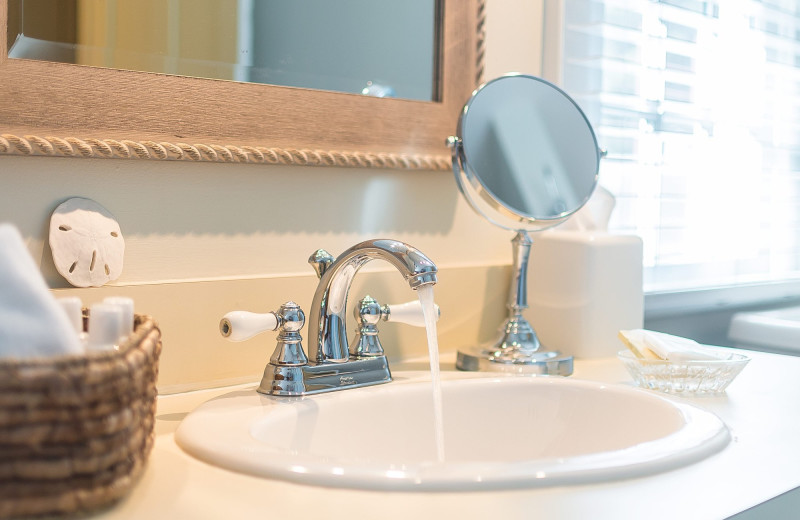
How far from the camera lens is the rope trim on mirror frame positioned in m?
0.79

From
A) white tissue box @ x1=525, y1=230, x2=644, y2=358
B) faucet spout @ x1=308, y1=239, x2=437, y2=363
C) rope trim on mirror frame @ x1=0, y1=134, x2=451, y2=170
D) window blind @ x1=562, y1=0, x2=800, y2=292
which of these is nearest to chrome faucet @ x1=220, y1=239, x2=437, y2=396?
faucet spout @ x1=308, y1=239, x2=437, y2=363

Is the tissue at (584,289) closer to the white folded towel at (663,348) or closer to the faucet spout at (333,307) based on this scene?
the white folded towel at (663,348)

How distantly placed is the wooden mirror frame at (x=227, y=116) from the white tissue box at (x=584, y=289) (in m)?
0.21

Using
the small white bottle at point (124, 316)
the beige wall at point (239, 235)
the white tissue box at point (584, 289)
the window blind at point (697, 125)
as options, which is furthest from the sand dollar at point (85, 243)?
the window blind at point (697, 125)

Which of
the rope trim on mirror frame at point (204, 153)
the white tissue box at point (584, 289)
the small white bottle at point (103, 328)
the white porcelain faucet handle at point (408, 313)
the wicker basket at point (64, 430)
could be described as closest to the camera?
the wicker basket at point (64, 430)

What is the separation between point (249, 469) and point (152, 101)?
44 centimetres

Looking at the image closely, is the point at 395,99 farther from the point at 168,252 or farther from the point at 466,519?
the point at 466,519

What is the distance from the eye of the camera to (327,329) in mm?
892

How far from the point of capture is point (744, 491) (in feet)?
2.00

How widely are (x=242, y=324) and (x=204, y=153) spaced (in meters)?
0.21

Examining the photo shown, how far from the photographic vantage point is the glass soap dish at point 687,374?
928mm

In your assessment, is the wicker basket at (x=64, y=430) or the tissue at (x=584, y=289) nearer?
the wicker basket at (x=64, y=430)

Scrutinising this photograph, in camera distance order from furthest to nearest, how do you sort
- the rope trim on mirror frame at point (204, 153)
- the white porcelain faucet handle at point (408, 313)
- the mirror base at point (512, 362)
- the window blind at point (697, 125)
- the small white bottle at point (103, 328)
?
the window blind at point (697, 125), the mirror base at point (512, 362), the white porcelain faucet handle at point (408, 313), the rope trim on mirror frame at point (204, 153), the small white bottle at point (103, 328)

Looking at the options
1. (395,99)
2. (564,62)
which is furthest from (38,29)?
(564,62)
